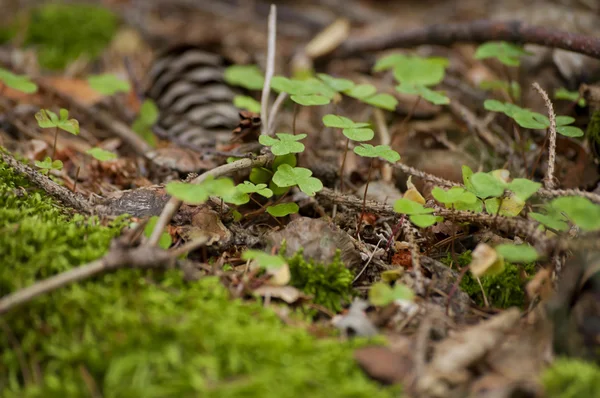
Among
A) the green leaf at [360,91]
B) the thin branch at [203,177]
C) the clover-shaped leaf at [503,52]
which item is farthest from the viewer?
the clover-shaped leaf at [503,52]

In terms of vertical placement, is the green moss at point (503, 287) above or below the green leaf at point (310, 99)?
below

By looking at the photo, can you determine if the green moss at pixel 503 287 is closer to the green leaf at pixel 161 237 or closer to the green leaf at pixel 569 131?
the green leaf at pixel 569 131

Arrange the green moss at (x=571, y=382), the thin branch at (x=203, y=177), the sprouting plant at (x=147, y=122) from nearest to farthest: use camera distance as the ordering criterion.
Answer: the green moss at (x=571, y=382) < the thin branch at (x=203, y=177) < the sprouting plant at (x=147, y=122)

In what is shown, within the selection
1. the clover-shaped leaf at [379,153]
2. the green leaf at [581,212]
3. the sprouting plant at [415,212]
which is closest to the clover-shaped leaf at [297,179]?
the clover-shaped leaf at [379,153]

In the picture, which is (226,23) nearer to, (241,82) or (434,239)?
(241,82)

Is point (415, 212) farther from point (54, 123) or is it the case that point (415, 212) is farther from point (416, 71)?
point (54, 123)

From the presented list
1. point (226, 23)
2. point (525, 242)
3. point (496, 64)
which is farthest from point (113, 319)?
point (226, 23)

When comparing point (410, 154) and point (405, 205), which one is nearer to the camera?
point (405, 205)
